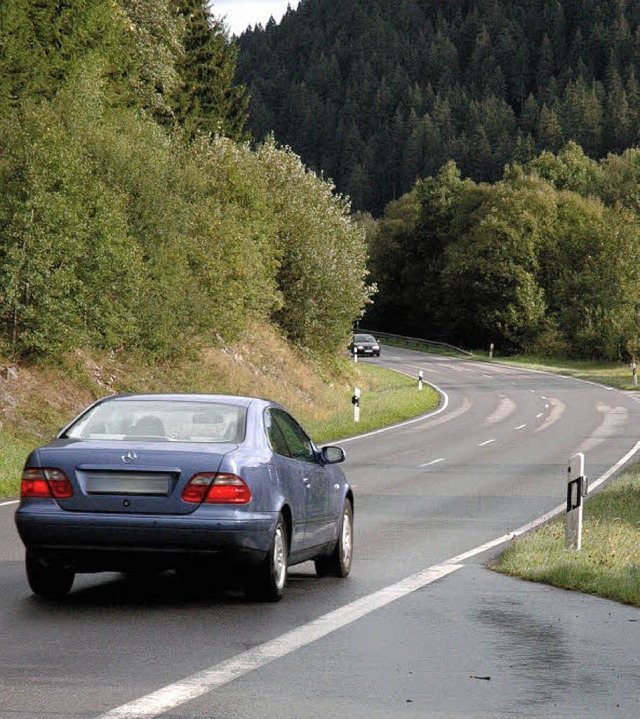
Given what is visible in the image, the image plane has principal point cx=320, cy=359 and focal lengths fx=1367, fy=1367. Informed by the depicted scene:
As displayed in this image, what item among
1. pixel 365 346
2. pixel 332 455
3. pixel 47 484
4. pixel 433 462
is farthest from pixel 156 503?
pixel 365 346

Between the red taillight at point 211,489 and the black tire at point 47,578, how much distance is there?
1184 millimetres

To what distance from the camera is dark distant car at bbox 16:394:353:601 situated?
9383 mm

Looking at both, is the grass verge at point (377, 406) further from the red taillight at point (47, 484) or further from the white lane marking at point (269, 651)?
the red taillight at point (47, 484)

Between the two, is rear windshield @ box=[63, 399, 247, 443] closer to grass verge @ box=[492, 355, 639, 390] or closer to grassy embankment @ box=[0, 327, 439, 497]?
grassy embankment @ box=[0, 327, 439, 497]

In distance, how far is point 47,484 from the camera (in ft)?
31.4

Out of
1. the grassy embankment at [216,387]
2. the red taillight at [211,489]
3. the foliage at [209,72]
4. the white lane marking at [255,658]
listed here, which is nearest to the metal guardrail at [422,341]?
the foliage at [209,72]

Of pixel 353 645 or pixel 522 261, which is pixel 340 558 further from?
pixel 522 261

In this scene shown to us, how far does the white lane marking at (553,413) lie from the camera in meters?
39.3

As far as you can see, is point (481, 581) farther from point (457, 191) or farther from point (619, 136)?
point (619, 136)

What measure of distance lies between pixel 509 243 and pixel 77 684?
93564 mm

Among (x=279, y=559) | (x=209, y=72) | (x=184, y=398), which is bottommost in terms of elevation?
(x=279, y=559)

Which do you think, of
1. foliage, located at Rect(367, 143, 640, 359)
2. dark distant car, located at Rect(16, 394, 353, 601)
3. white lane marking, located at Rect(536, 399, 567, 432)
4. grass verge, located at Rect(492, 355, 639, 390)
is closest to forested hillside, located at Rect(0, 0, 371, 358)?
white lane marking, located at Rect(536, 399, 567, 432)

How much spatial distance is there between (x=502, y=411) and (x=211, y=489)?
37.5 meters

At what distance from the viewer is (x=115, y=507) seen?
945 centimetres
